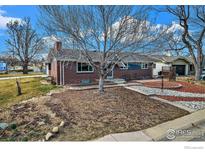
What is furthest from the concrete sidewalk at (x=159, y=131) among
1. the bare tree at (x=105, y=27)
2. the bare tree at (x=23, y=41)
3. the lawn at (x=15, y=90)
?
the lawn at (x=15, y=90)

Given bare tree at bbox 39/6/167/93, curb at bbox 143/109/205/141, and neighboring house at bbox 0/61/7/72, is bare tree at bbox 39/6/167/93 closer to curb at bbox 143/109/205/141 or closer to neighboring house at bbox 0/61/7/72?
neighboring house at bbox 0/61/7/72

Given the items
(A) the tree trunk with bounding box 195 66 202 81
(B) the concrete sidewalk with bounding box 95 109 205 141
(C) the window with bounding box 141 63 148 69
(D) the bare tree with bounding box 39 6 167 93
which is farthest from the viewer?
(C) the window with bounding box 141 63 148 69

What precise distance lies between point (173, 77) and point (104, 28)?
31.6 ft

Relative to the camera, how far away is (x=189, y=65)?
739 inches

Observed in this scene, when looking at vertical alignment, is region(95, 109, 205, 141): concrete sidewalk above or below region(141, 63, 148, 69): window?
below

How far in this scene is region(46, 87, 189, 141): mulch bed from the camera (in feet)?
14.4

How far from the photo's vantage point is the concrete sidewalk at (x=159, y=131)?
3.98m

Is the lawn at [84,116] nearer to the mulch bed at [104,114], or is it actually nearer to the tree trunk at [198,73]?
the mulch bed at [104,114]

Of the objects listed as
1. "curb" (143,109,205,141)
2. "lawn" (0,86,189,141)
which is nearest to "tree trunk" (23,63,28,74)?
"lawn" (0,86,189,141)

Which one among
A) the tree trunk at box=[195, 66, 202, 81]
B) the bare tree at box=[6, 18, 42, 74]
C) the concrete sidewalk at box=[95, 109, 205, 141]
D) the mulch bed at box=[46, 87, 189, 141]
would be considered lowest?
the concrete sidewalk at box=[95, 109, 205, 141]

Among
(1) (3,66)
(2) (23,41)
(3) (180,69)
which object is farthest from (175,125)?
(3) (180,69)

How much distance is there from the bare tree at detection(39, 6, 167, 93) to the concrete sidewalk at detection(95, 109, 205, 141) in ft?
8.98

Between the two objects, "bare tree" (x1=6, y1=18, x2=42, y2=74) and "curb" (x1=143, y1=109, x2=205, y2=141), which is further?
"bare tree" (x1=6, y1=18, x2=42, y2=74)
